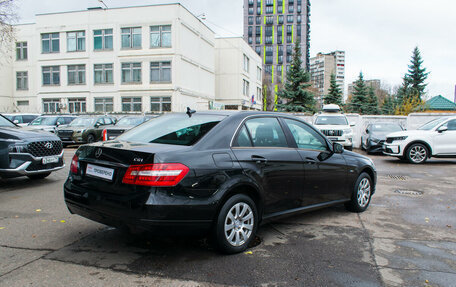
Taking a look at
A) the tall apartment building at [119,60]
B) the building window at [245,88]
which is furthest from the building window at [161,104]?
the building window at [245,88]

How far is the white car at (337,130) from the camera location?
1650cm

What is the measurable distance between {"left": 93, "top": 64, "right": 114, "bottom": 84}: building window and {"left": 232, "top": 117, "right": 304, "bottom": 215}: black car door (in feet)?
122

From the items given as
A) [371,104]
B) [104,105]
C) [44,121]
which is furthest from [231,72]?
[44,121]

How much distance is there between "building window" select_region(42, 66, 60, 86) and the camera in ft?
132

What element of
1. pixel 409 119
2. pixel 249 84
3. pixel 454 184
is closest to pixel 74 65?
pixel 249 84

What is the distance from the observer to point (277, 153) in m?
4.53

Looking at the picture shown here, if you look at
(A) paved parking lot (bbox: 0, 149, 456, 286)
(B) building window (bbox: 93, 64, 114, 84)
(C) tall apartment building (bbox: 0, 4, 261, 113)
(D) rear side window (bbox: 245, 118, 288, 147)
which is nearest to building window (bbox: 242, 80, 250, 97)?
(C) tall apartment building (bbox: 0, 4, 261, 113)

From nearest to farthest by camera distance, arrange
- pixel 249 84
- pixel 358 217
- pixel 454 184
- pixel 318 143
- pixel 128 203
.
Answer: pixel 128 203, pixel 318 143, pixel 358 217, pixel 454 184, pixel 249 84

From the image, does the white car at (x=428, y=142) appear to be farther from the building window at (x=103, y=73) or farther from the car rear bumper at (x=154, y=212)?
the building window at (x=103, y=73)

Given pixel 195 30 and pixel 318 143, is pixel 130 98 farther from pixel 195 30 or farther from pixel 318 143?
pixel 318 143

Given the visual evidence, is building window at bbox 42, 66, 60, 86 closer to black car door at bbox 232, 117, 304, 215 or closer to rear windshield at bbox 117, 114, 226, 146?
rear windshield at bbox 117, 114, 226, 146

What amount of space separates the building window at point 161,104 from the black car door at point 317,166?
33070 millimetres

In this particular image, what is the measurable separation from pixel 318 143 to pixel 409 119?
1740 centimetres

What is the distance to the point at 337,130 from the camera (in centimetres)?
1670
